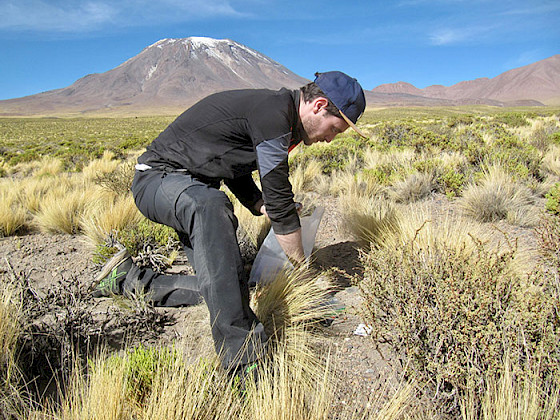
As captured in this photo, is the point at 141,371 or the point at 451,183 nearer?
the point at 141,371

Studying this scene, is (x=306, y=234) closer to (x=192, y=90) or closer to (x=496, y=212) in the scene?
(x=496, y=212)

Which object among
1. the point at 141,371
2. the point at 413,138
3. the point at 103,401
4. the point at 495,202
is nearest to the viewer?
the point at 103,401

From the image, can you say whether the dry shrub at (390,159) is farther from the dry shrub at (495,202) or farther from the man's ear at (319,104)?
the man's ear at (319,104)

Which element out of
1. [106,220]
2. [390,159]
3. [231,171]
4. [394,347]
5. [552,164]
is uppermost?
[231,171]

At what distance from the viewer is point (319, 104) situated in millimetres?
2014

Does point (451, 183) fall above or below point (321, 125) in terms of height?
below

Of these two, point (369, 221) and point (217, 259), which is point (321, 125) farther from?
point (369, 221)

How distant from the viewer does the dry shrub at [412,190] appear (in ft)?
16.0

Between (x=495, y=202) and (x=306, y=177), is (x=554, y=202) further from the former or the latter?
(x=306, y=177)

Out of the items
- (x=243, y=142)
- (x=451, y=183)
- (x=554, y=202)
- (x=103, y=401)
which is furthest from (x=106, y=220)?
(x=554, y=202)

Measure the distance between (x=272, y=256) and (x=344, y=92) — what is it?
123 cm

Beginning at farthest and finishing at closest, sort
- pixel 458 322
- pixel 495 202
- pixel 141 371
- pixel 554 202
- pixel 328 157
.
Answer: pixel 328 157, pixel 495 202, pixel 554 202, pixel 458 322, pixel 141 371

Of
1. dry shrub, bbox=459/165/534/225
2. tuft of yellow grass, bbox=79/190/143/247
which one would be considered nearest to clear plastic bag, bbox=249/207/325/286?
tuft of yellow grass, bbox=79/190/143/247

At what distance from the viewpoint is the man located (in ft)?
5.43
